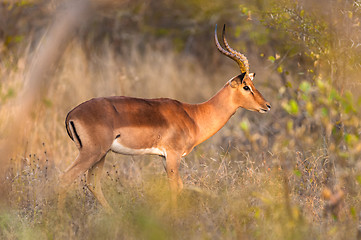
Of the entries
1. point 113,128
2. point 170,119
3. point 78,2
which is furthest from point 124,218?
point 78,2

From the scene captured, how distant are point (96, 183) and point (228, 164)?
4.70ft

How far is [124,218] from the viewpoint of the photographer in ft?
16.5

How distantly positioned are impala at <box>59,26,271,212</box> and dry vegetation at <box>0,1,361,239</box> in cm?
27

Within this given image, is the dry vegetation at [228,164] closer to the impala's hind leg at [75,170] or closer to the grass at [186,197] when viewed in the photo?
the grass at [186,197]

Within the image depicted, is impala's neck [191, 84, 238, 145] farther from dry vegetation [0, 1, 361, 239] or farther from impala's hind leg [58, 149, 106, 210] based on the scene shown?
impala's hind leg [58, 149, 106, 210]

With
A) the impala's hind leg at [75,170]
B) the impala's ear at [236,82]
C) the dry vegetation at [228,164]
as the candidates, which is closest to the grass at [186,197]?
the dry vegetation at [228,164]

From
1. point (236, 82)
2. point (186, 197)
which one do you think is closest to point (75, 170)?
point (186, 197)

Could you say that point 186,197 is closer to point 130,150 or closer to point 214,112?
point 130,150

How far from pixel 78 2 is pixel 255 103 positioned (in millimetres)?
2153

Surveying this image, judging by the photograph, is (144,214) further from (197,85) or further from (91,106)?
(197,85)

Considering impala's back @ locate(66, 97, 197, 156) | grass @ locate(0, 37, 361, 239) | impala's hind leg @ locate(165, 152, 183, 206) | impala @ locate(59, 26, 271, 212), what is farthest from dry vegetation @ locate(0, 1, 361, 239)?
impala's back @ locate(66, 97, 197, 156)

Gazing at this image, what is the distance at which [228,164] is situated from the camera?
666 centimetres

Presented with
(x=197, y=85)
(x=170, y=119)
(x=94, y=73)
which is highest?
(x=170, y=119)

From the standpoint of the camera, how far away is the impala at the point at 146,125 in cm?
575
